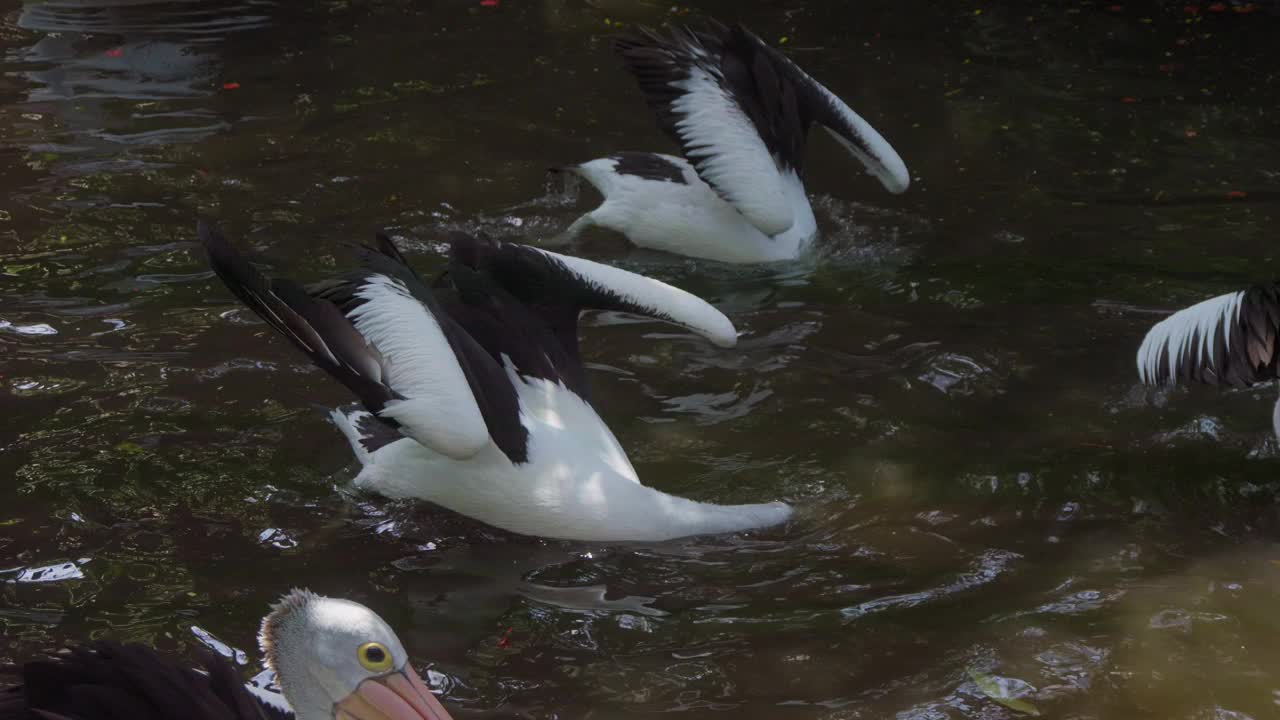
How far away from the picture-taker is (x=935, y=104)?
7.50 meters

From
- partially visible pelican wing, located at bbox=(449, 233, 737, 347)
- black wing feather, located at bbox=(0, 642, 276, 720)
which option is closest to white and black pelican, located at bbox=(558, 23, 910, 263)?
partially visible pelican wing, located at bbox=(449, 233, 737, 347)

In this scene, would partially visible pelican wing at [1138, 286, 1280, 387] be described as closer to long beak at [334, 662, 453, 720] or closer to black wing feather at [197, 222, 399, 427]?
black wing feather at [197, 222, 399, 427]

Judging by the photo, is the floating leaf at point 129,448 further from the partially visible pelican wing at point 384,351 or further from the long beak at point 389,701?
the long beak at point 389,701

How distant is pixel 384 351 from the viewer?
12.0ft

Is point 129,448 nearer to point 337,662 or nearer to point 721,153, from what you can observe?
point 337,662

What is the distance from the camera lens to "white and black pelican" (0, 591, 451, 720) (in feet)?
8.23

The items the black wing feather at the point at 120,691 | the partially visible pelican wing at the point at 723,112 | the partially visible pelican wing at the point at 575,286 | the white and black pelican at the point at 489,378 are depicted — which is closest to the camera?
the black wing feather at the point at 120,691

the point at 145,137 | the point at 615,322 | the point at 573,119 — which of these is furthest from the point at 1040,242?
the point at 145,137

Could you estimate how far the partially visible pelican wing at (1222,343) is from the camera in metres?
3.87

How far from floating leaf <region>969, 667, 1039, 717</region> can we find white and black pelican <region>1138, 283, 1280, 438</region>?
1190 millimetres

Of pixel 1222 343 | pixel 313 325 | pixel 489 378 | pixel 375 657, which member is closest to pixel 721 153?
pixel 489 378

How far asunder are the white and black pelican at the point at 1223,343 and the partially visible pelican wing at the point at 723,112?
74.6 inches

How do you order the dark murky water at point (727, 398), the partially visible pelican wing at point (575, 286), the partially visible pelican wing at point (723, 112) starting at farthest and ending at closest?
the partially visible pelican wing at point (723, 112) → the partially visible pelican wing at point (575, 286) → the dark murky water at point (727, 398)

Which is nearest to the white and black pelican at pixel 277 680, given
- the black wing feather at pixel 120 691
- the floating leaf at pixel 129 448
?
the black wing feather at pixel 120 691
